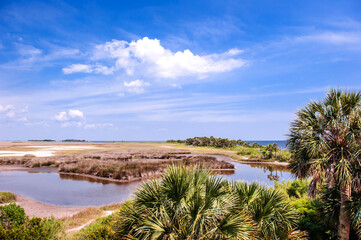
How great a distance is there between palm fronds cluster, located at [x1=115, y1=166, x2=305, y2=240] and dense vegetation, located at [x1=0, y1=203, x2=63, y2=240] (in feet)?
9.13

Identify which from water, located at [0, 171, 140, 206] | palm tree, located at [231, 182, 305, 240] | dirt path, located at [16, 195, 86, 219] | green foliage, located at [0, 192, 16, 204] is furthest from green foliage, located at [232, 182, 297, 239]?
green foliage, located at [0, 192, 16, 204]

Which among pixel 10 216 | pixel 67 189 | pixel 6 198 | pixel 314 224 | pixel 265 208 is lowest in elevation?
pixel 67 189

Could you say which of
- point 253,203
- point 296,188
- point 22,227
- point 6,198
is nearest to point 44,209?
point 6,198

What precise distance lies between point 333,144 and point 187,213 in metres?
7.87

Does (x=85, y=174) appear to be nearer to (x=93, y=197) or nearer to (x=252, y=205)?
(x=93, y=197)

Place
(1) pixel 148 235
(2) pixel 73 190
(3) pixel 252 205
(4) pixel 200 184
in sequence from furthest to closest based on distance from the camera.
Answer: (2) pixel 73 190, (3) pixel 252 205, (4) pixel 200 184, (1) pixel 148 235

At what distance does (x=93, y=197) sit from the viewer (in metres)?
21.3

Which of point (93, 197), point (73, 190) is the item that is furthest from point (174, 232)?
point (73, 190)

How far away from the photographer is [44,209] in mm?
16828

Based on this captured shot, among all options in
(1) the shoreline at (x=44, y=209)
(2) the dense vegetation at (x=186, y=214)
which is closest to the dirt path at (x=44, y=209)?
(1) the shoreline at (x=44, y=209)

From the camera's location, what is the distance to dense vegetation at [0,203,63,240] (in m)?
6.96

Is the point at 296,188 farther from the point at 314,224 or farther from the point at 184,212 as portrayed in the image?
the point at 184,212

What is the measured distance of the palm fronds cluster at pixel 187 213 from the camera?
605 cm

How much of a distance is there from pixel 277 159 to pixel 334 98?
172 feet
